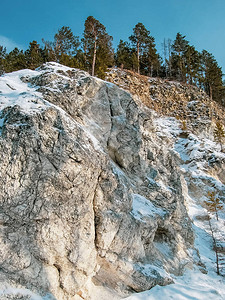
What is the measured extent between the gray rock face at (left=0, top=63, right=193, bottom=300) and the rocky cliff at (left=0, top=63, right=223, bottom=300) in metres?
0.04

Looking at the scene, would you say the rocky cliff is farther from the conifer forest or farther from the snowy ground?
the conifer forest

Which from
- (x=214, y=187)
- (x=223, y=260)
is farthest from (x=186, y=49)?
(x=223, y=260)

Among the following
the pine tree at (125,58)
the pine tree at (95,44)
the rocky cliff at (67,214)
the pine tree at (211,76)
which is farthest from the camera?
the pine tree at (211,76)

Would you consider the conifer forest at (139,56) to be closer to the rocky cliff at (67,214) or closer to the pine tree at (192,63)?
the pine tree at (192,63)

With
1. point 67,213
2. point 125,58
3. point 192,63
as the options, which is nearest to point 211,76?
point 192,63

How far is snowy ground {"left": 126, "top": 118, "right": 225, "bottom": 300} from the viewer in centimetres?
1304

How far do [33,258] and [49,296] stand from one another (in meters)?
1.70

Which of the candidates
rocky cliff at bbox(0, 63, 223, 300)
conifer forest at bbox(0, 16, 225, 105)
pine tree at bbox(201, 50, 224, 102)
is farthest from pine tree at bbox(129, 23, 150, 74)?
rocky cliff at bbox(0, 63, 223, 300)

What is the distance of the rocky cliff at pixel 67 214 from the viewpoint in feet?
31.4

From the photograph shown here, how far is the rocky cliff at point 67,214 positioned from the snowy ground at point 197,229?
2.84ft

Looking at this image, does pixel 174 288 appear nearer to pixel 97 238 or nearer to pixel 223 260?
pixel 97 238

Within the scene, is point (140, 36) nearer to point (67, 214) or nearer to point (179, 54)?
point (179, 54)

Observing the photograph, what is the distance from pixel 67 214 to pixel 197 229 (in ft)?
73.4

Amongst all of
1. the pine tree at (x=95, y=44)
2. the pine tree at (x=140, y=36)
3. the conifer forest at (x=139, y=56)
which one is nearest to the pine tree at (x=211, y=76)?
the conifer forest at (x=139, y=56)
